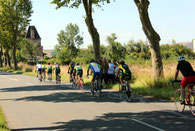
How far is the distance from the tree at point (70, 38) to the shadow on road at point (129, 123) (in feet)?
252

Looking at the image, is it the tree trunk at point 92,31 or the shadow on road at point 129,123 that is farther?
the tree trunk at point 92,31

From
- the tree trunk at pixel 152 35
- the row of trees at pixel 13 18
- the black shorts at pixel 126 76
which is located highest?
the row of trees at pixel 13 18

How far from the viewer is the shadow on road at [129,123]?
6.77 meters

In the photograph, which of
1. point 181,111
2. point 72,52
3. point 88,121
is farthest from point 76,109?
point 72,52

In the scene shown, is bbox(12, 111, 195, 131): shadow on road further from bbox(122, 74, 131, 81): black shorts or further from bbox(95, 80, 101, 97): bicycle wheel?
bbox(95, 80, 101, 97): bicycle wheel

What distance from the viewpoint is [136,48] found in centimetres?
7025

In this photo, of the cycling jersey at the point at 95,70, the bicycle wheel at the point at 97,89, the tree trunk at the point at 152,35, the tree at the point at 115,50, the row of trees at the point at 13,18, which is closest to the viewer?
the bicycle wheel at the point at 97,89

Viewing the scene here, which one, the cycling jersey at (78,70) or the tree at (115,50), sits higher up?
the tree at (115,50)

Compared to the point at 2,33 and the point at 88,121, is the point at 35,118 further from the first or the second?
the point at 2,33

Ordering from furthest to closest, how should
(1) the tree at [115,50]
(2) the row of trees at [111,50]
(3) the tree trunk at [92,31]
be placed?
(1) the tree at [115,50] → (2) the row of trees at [111,50] → (3) the tree trunk at [92,31]

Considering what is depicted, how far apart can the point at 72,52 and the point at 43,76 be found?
58.1m

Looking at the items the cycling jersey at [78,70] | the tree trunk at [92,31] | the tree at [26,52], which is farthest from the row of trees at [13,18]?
the cycling jersey at [78,70]

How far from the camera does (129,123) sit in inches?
288

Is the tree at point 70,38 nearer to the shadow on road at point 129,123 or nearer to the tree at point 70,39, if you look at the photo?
the tree at point 70,39
